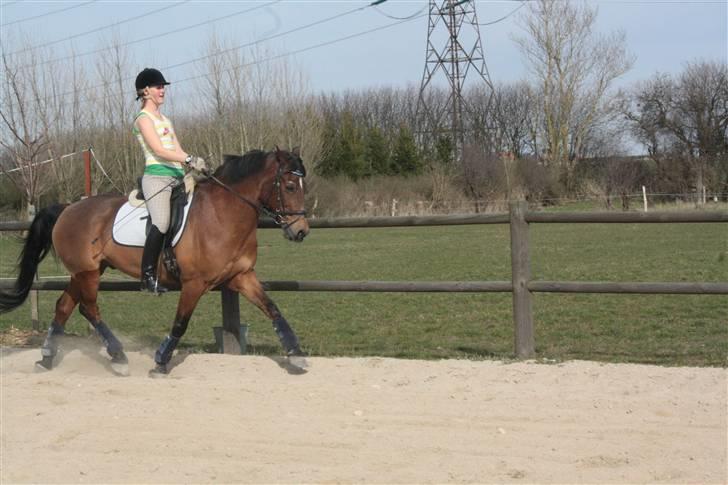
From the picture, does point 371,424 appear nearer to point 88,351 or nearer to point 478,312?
point 88,351

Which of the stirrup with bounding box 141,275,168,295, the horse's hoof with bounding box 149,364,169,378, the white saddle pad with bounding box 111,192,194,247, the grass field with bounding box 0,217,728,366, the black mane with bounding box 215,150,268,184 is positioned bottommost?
the grass field with bounding box 0,217,728,366

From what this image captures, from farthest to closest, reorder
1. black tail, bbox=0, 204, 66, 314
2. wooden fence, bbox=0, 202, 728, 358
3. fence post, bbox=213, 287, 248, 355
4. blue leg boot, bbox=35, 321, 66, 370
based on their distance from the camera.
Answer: fence post, bbox=213, 287, 248, 355
black tail, bbox=0, 204, 66, 314
blue leg boot, bbox=35, 321, 66, 370
wooden fence, bbox=0, 202, 728, 358

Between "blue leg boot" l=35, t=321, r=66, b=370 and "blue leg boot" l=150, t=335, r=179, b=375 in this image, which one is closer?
"blue leg boot" l=150, t=335, r=179, b=375

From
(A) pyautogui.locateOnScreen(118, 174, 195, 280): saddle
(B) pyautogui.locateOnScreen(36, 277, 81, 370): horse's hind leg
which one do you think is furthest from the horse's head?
(B) pyautogui.locateOnScreen(36, 277, 81, 370): horse's hind leg

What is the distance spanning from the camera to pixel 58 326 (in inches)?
281

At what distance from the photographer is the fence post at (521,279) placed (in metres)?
6.86

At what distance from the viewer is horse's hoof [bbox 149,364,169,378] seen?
21.5 feet

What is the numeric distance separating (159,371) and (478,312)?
510cm

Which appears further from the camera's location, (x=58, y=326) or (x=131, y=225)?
(x=58, y=326)

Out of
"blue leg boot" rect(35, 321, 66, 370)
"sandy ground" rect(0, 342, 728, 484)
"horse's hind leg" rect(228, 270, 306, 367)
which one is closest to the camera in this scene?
"sandy ground" rect(0, 342, 728, 484)

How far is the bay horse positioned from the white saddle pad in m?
0.06

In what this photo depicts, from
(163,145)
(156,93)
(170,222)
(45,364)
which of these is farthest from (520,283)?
(45,364)

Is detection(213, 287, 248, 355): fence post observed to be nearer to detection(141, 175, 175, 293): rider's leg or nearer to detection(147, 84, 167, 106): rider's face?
detection(141, 175, 175, 293): rider's leg

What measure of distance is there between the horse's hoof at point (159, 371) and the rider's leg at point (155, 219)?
2.01ft
